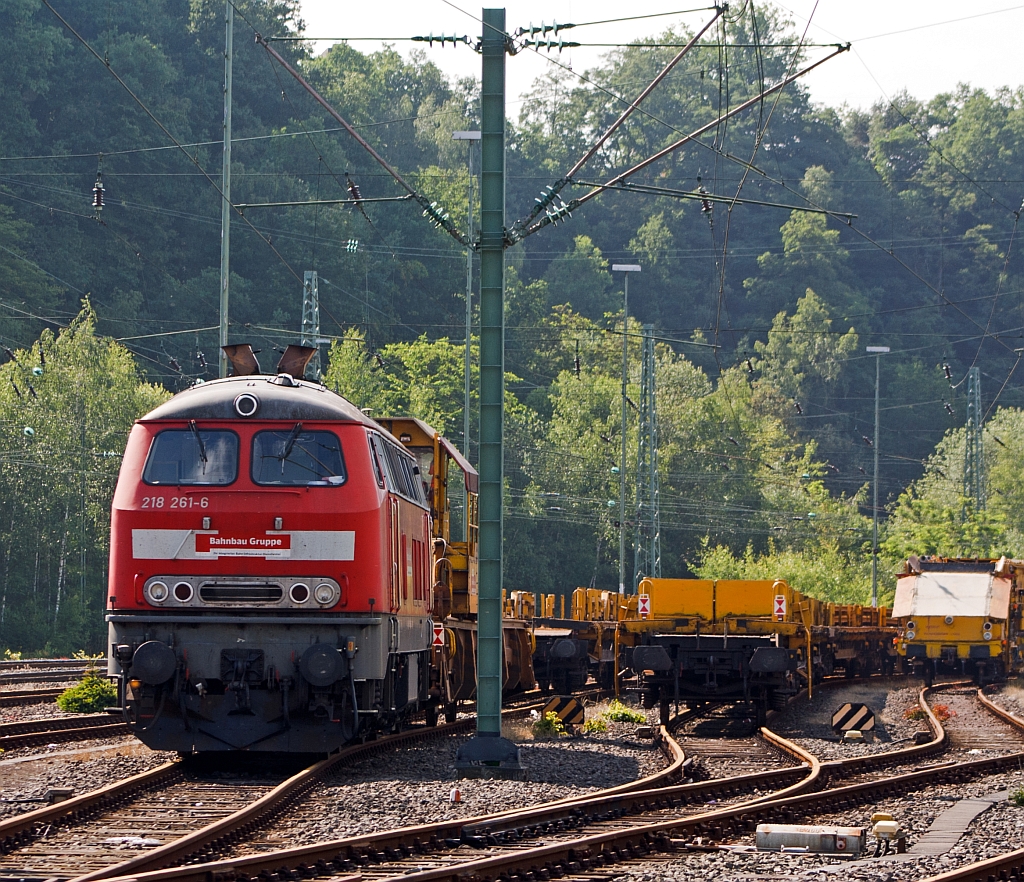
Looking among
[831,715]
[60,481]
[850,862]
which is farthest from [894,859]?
[60,481]

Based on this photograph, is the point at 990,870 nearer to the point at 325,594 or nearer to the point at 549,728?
the point at 325,594

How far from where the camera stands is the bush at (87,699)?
837 inches

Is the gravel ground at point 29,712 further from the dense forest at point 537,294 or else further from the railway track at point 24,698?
the dense forest at point 537,294

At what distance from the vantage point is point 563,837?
1056 cm

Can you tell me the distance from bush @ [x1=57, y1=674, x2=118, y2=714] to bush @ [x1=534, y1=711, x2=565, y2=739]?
20.1 feet

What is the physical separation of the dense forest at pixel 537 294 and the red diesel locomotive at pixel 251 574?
27.0 metres

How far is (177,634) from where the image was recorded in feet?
45.6

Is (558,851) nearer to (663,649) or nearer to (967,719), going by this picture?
(663,649)

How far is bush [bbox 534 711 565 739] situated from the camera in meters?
19.2

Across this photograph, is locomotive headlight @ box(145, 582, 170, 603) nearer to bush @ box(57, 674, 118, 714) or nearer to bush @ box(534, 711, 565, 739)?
bush @ box(534, 711, 565, 739)

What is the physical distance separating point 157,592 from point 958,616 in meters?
22.4

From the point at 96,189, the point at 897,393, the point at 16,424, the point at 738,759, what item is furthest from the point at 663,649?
the point at 897,393

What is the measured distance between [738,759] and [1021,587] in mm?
20677

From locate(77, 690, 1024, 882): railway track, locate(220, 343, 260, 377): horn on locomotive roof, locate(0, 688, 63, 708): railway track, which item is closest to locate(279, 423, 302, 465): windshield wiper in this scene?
locate(220, 343, 260, 377): horn on locomotive roof
